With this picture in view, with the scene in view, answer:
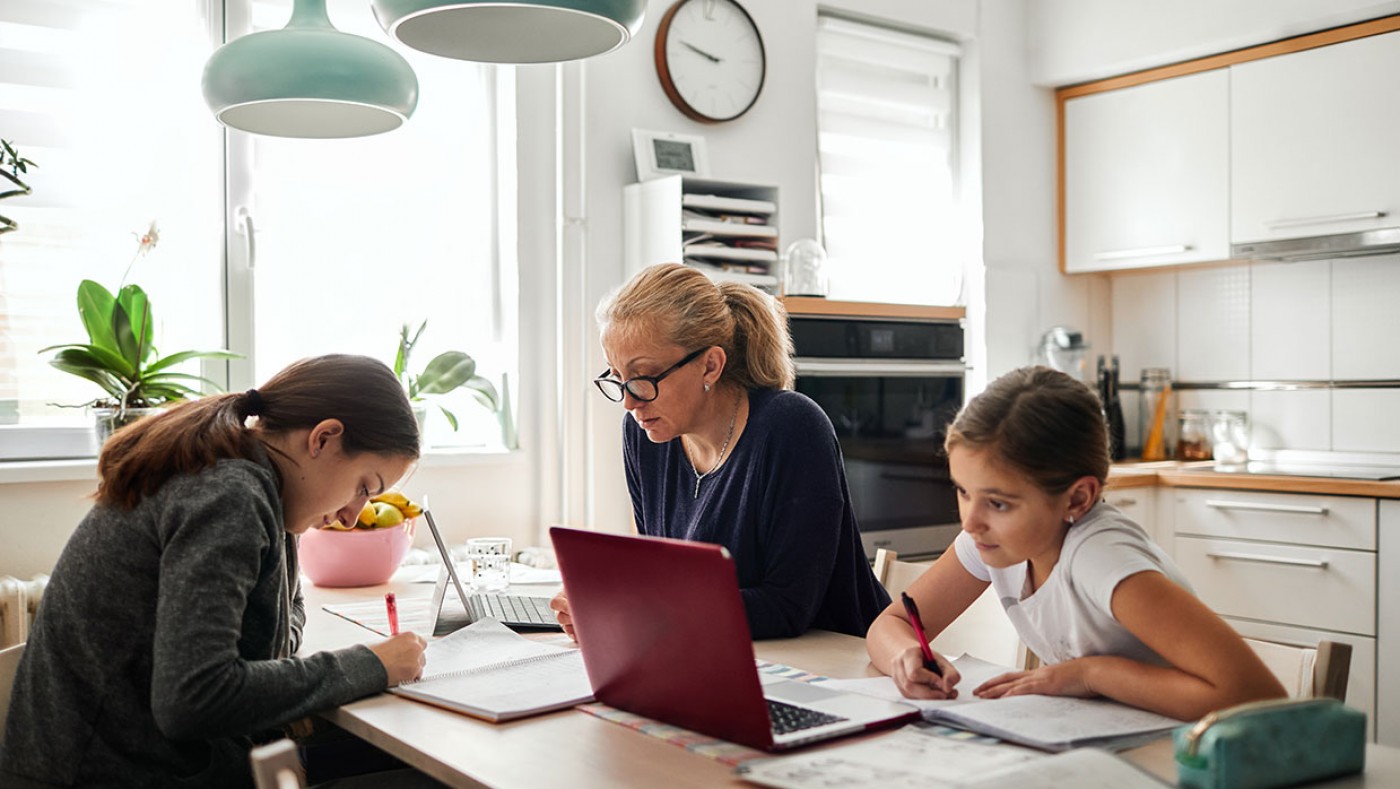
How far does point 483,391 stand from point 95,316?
923mm

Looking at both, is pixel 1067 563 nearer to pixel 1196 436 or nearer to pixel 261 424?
pixel 261 424

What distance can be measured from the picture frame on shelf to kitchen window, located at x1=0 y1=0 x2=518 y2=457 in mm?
346

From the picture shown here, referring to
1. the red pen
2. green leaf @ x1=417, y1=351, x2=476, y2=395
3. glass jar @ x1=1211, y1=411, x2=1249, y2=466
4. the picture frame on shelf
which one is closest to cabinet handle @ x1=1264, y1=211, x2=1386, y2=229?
glass jar @ x1=1211, y1=411, x2=1249, y2=466

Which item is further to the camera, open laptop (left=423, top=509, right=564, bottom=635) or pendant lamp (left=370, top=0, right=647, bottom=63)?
open laptop (left=423, top=509, right=564, bottom=635)

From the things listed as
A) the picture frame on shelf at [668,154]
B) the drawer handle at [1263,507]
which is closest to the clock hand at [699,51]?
the picture frame on shelf at [668,154]

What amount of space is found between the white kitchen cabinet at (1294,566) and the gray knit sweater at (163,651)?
2.85 meters

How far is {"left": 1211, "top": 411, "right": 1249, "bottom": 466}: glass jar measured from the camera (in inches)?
160

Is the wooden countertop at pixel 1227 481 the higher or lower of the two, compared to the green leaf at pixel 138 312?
lower

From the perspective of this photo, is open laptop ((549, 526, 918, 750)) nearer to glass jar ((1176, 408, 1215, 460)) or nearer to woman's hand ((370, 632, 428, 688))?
woman's hand ((370, 632, 428, 688))

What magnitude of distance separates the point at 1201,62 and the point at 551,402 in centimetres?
238

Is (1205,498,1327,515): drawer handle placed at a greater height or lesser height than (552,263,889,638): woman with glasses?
lesser

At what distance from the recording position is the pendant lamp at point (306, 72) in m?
1.99

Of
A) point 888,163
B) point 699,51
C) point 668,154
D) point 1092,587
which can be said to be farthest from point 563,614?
point 888,163

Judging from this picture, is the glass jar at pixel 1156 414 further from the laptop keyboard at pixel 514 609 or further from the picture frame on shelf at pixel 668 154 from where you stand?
the laptop keyboard at pixel 514 609
